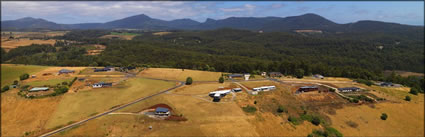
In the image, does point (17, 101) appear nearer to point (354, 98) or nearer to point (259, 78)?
point (259, 78)

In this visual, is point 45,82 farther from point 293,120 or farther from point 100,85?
point 293,120

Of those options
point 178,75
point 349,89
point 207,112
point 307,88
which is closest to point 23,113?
point 207,112

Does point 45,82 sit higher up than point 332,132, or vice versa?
point 45,82

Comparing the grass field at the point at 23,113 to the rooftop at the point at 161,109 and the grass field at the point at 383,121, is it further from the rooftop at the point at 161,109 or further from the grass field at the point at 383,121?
the grass field at the point at 383,121

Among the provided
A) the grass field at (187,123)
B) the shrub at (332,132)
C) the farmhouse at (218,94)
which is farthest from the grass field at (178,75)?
the shrub at (332,132)

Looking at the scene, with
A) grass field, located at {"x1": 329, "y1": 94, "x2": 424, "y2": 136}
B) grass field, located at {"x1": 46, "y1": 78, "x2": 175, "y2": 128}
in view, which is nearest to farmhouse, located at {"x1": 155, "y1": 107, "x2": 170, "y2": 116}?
grass field, located at {"x1": 46, "y1": 78, "x2": 175, "y2": 128}

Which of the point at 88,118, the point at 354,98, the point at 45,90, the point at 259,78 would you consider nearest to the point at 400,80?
the point at 354,98

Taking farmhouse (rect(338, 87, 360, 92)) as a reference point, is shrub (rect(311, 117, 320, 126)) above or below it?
below

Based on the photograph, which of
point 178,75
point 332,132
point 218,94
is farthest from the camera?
point 178,75

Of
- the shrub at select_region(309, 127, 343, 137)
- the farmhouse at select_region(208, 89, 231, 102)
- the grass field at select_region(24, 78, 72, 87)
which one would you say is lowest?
the shrub at select_region(309, 127, 343, 137)

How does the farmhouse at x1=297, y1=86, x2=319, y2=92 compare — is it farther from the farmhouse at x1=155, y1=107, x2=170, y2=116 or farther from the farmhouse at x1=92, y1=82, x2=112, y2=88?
the farmhouse at x1=92, y1=82, x2=112, y2=88
